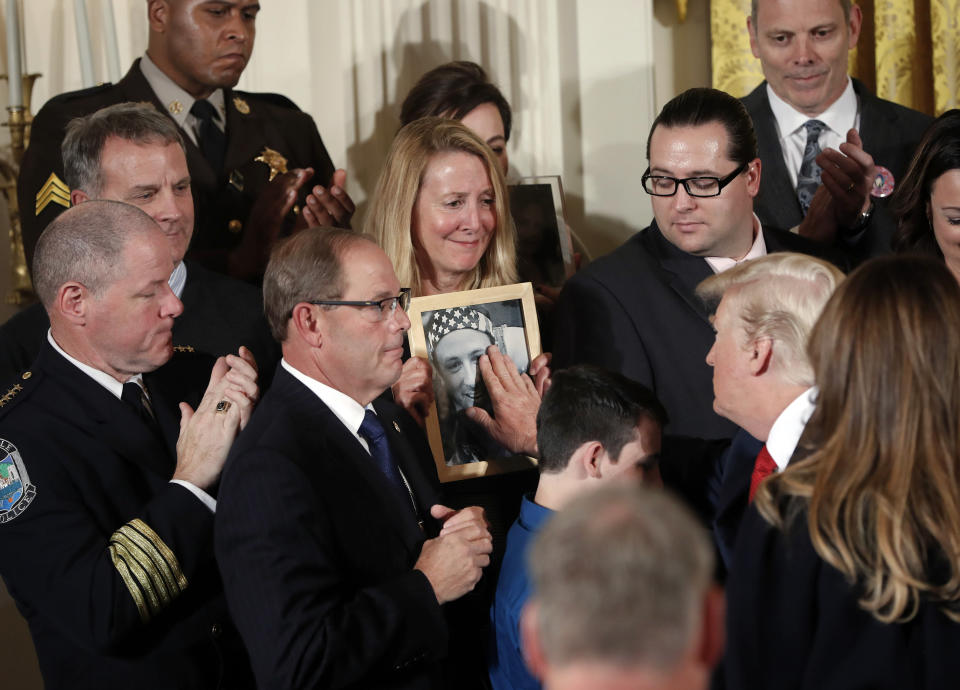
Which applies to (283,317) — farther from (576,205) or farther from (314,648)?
(576,205)

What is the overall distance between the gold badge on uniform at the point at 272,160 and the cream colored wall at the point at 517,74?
2.55 ft

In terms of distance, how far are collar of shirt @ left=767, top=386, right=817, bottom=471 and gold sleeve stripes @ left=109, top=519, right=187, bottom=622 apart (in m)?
1.19

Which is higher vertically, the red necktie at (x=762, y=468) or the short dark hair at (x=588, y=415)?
the short dark hair at (x=588, y=415)

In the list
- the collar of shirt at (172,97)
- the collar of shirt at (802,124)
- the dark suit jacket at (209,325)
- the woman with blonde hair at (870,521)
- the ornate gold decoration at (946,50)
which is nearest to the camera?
the woman with blonde hair at (870,521)

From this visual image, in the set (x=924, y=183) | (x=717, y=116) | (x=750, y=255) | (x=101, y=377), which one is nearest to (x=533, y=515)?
(x=101, y=377)

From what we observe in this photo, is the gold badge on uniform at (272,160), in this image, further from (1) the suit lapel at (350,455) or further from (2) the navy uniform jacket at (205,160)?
(1) the suit lapel at (350,455)

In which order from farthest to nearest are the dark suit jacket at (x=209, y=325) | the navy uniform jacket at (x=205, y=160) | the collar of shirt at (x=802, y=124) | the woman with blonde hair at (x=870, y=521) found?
the collar of shirt at (x=802, y=124) → the navy uniform jacket at (x=205, y=160) → the dark suit jacket at (x=209, y=325) → the woman with blonde hair at (x=870, y=521)

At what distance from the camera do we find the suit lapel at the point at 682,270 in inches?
123

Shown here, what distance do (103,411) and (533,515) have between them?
93 centimetres

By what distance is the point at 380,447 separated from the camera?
8.50 feet

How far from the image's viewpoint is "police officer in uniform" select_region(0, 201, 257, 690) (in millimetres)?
2320

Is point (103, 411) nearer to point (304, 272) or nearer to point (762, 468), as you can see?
point (304, 272)

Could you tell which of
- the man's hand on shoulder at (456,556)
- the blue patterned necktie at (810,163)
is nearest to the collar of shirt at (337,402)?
the man's hand on shoulder at (456,556)

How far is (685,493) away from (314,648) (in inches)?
43.3
